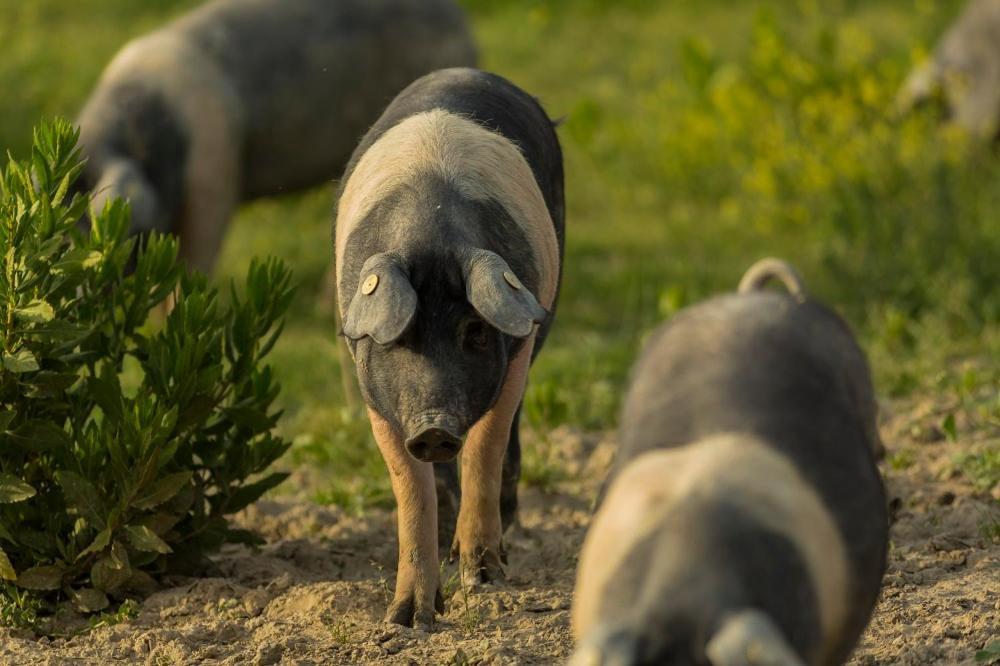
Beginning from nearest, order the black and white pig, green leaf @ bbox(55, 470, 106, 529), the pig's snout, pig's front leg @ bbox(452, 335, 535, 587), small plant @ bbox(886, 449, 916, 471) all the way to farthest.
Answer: the pig's snout → green leaf @ bbox(55, 470, 106, 529) → pig's front leg @ bbox(452, 335, 535, 587) → small plant @ bbox(886, 449, 916, 471) → the black and white pig

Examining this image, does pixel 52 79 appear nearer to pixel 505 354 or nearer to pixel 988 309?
pixel 988 309

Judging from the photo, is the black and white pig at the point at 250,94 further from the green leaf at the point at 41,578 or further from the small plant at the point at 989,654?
the small plant at the point at 989,654

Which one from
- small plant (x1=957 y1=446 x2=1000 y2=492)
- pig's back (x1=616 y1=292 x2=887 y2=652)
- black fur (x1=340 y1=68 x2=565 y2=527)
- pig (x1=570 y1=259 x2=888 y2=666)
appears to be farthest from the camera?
small plant (x1=957 y1=446 x2=1000 y2=492)

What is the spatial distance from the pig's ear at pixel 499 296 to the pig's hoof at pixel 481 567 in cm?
99

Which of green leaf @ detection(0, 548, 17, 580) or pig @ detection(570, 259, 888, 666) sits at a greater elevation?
pig @ detection(570, 259, 888, 666)

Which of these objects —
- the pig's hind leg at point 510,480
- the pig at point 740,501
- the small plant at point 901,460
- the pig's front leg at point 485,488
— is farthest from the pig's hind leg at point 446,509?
the pig at point 740,501

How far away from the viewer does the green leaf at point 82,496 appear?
4660mm

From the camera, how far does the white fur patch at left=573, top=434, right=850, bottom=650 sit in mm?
2951

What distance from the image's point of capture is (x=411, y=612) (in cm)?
455

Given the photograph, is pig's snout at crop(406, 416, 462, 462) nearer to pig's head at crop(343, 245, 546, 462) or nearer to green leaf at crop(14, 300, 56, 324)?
pig's head at crop(343, 245, 546, 462)

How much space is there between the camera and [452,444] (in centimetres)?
428

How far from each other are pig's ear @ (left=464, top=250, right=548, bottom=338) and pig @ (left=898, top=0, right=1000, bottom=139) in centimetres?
607

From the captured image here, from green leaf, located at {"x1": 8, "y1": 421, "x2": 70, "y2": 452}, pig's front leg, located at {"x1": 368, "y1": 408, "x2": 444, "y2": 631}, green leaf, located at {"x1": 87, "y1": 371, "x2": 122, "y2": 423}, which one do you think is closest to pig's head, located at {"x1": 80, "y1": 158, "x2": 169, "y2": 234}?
green leaf, located at {"x1": 87, "y1": 371, "x2": 122, "y2": 423}

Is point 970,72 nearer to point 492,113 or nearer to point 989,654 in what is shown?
point 492,113
